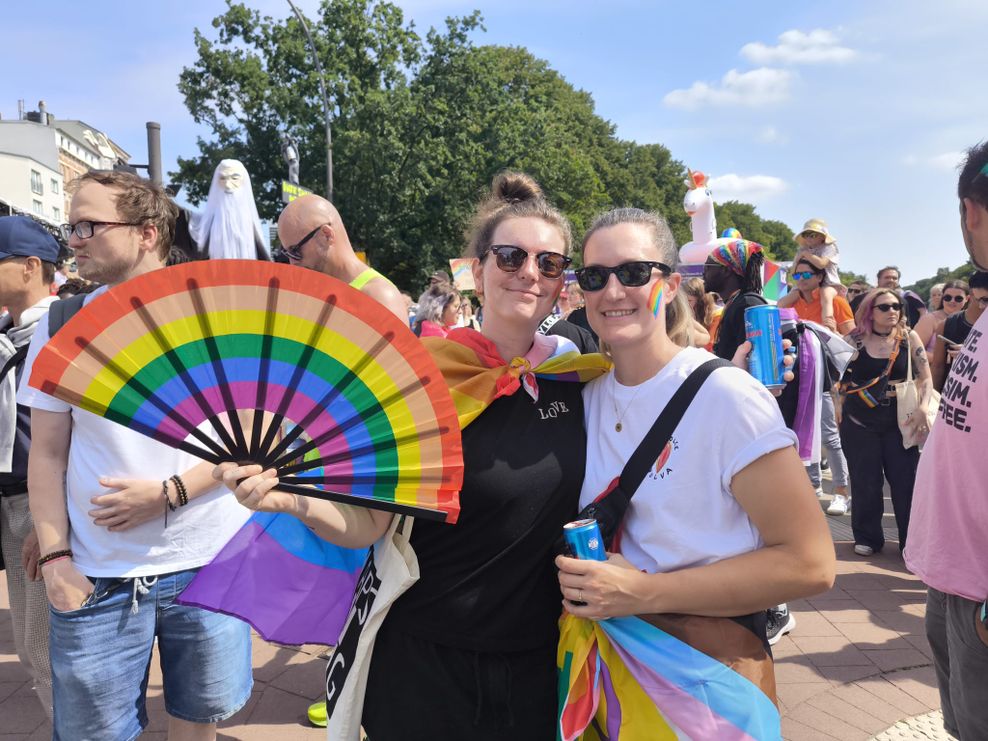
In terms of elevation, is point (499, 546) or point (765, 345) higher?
point (765, 345)

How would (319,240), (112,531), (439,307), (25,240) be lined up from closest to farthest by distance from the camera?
(112,531)
(25,240)
(319,240)
(439,307)

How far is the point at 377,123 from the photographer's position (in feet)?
80.9

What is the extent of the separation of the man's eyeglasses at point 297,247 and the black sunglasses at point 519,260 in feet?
4.78

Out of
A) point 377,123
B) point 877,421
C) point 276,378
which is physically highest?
point 377,123

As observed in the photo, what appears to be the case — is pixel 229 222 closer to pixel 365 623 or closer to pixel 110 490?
pixel 110 490

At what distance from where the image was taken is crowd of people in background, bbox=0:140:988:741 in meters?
1.51

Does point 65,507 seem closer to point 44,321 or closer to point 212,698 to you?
point 44,321

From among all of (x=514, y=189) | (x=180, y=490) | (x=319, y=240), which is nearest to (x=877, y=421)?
(x=514, y=189)

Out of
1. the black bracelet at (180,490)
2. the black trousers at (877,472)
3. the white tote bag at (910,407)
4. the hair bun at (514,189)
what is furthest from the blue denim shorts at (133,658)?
the black trousers at (877,472)

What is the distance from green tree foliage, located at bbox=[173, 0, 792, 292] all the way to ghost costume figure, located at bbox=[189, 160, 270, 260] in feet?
73.9

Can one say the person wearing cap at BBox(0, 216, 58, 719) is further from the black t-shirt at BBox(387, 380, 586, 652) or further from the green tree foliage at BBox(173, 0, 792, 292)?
the green tree foliage at BBox(173, 0, 792, 292)

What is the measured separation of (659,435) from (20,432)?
100 inches

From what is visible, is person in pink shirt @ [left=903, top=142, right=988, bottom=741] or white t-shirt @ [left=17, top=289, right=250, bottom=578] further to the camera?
white t-shirt @ [left=17, top=289, right=250, bottom=578]

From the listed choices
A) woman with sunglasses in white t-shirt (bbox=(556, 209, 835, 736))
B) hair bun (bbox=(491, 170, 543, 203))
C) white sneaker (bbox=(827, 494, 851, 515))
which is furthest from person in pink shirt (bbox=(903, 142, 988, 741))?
white sneaker (bbox=(827, 494, 851, 515))
